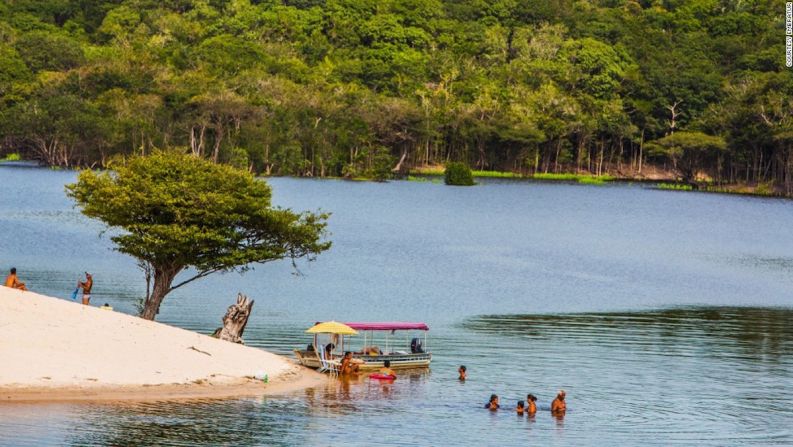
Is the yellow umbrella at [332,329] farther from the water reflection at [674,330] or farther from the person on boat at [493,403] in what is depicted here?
the water reflection at [674,330]

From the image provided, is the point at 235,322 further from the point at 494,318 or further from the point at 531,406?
the point at 494,318

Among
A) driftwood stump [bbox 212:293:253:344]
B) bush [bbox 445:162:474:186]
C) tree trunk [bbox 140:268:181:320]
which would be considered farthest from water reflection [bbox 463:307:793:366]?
bush [bbox 445:162:474:186]

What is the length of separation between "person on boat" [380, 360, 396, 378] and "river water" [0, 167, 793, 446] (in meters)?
0.52

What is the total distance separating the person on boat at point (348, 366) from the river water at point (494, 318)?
0.97 meters

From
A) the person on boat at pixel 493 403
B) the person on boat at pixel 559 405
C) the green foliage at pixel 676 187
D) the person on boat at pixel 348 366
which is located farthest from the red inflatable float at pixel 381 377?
the green foliage at pixel 676 187

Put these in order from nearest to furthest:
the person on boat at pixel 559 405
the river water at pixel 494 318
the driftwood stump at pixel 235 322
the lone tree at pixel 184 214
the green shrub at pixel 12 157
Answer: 1. the river water at pixel 494 318
2. the person on boat at pixel 559 405
3. the driftwood stump at pixel 235 322
4. the lone tree at pixel 184 214
5. the green shrub at pixel 12 157

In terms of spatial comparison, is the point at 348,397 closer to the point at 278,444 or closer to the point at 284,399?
the point at 284,399

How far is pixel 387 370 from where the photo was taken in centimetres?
4831

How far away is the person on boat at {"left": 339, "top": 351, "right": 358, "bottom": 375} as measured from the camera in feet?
154

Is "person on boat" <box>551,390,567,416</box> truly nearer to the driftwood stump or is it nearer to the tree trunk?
the driftwood stump

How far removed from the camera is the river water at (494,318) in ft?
128

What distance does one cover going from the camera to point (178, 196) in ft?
168

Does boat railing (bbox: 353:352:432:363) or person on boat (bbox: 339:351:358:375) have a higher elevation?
boat railing (bbox: 353:352:432:363)
